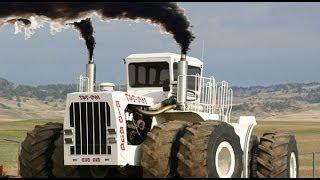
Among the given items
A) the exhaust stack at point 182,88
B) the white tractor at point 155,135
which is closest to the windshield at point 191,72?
the white tractor at point 155,135

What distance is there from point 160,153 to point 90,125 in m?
1.68

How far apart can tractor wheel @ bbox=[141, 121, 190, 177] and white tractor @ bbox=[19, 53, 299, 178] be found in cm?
2

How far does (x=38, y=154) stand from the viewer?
15.5 metres

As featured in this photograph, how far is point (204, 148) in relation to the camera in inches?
539

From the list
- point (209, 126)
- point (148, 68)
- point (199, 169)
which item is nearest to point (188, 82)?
point (148, 68)

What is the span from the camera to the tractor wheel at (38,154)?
15.5 metres

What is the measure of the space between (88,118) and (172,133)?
1844 millimetres

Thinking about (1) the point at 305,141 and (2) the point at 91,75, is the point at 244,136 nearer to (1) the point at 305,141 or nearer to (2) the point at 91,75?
(2) the point at 91,75

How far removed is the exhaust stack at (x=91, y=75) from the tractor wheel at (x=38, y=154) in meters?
1.35

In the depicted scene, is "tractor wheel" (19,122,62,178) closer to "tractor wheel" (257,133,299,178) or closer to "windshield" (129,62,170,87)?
"windshield" (129,62,170,87)

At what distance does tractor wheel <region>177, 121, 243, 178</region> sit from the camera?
1355cm

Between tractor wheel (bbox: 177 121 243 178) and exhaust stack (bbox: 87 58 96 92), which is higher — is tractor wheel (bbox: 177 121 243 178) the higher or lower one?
the lower one

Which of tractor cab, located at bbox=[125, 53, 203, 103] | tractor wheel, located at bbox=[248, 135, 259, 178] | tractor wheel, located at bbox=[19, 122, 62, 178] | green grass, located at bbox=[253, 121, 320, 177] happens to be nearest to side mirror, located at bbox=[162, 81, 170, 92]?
tractor cab, located at bbox=[125, 53, 203, 103]

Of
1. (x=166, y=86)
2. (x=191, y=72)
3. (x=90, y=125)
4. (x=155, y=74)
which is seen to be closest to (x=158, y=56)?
(x=155, y=74)
